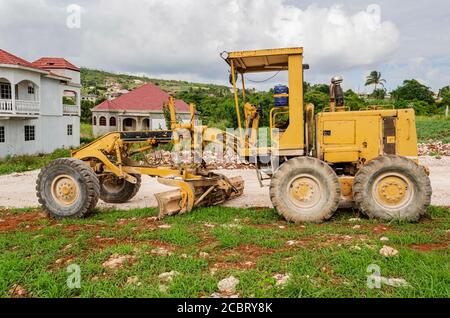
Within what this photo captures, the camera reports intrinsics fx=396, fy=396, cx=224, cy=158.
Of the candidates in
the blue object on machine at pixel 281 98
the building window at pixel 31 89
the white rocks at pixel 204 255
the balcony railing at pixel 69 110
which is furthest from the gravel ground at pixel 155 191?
the balcony railing at pixel 69 110

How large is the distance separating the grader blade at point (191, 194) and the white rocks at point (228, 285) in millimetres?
3154

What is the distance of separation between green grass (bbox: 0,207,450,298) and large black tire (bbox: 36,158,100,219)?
0.43 m

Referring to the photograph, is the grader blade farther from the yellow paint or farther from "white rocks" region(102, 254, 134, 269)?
the yellow paint

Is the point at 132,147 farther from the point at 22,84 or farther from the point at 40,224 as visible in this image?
the point at 22,84

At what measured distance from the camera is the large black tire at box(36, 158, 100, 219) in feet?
24.6

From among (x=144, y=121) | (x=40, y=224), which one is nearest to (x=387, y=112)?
(x=40, y=224)

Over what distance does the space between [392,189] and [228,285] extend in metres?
3.84

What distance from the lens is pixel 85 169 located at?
7.58 m

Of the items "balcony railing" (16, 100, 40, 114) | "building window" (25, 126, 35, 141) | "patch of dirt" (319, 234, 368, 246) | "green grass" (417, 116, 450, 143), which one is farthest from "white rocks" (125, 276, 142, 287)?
"building window" (25, 126, 35, 141)

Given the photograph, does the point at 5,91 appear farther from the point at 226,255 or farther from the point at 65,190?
the point at 226,255

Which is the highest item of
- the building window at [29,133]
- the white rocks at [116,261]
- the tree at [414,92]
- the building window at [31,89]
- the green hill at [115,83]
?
the green hill at [115,83]

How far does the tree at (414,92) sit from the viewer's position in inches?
2093

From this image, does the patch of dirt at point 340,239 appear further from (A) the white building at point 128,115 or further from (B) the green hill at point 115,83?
(B) the green hill at point 115,83

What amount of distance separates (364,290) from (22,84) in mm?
24475
